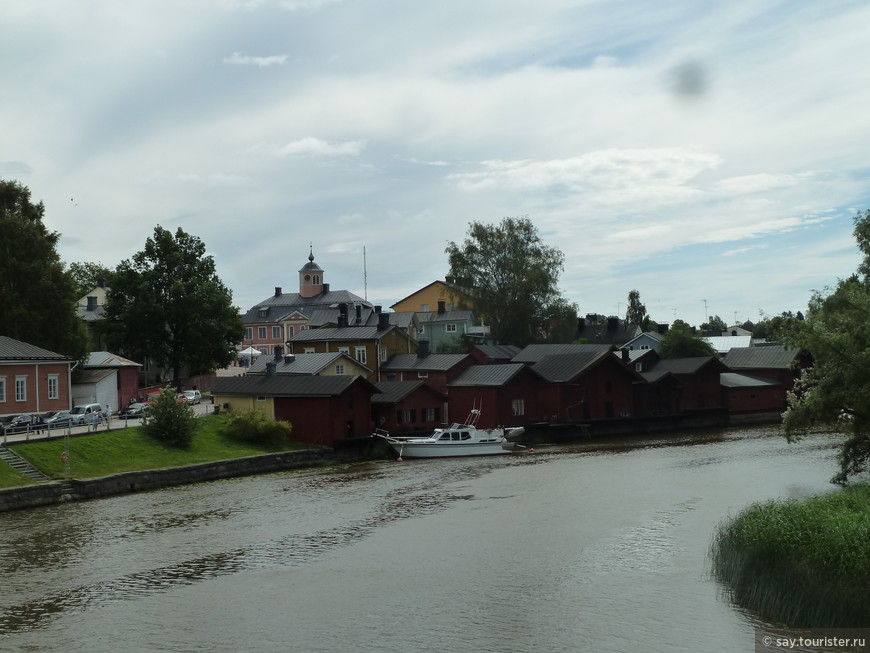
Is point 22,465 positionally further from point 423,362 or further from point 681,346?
point 681,346

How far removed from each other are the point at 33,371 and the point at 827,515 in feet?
130

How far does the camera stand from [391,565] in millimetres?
25234

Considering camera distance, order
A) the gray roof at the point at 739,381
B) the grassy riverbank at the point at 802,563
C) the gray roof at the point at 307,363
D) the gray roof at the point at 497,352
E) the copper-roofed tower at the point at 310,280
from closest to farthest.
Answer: the grassy riverbank at the point at 802,563, the gray roof at the point at 307,363, the gray roof at the point at 497,352, the gray roof at the point at 739,381, the copper-roofed tower at the point at 310,280

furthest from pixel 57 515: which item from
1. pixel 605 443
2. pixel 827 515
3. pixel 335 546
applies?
pixel 605 443

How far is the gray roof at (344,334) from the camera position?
70375mm

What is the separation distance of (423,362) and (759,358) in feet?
110

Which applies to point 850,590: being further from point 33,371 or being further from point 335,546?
point 33,371

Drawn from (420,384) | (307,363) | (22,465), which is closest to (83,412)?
(22,465)

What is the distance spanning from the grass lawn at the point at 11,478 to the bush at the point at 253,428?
1346 cm

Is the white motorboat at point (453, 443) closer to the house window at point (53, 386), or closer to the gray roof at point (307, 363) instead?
the gray roof at point (307, 363)

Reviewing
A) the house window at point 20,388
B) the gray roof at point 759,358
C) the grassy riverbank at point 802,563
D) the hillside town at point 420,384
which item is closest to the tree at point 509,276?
the hillside town at point 420,384

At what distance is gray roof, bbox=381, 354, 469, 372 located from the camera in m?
64.3

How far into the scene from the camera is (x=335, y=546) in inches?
1095

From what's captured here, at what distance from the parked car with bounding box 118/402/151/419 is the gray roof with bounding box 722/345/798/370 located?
51673mm
